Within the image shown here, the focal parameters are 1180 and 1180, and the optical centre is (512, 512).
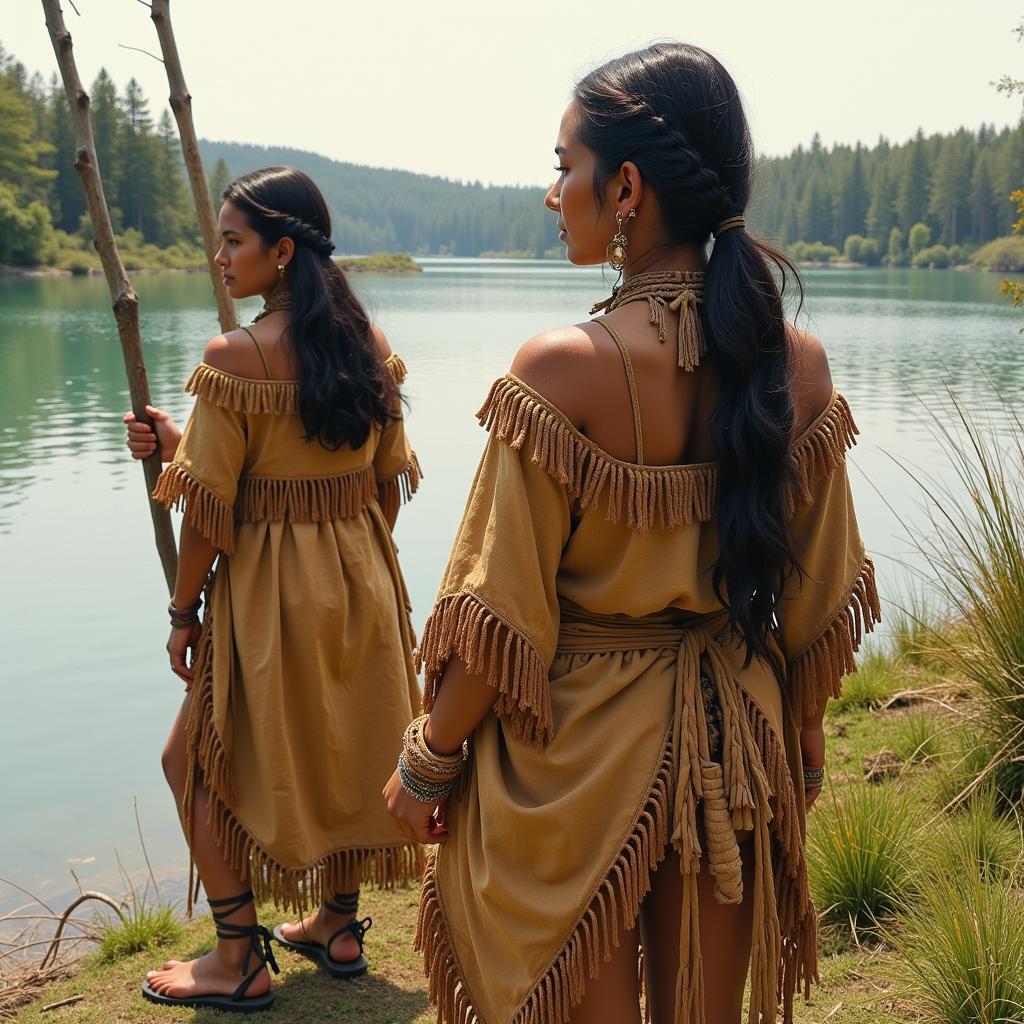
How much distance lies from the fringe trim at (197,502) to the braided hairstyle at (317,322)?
0.90ft

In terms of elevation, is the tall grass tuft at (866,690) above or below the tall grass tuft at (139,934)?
below

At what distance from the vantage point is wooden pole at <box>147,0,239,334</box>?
339 centimetres

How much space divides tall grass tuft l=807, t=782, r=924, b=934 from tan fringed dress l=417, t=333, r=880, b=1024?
55.6 inches

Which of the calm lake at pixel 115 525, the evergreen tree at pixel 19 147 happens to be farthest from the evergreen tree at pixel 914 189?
the calm lake at pixel 115 525

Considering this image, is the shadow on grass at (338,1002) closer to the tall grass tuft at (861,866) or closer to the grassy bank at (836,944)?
the grassy bank at (836,944)

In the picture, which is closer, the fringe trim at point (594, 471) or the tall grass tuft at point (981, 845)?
the fringe trim at point (594, 471)

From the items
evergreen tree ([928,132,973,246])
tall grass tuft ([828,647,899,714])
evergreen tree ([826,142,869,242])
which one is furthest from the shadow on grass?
evergreen tree ([826,142,869,242])

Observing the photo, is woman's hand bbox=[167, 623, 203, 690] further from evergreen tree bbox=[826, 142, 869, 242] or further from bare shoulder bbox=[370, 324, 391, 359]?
evergreen tree bbox=[826, 142, 869, 242]

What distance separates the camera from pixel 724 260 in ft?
5.54

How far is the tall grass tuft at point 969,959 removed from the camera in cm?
241

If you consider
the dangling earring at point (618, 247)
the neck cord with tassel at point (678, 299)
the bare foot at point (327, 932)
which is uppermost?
the dangling earring at point (618, 247)

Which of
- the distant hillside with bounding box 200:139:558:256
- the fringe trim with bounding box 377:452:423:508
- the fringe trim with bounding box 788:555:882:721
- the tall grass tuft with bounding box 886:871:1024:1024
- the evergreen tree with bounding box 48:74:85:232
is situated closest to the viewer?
the fringe trim with bounding box 788:555:882:721

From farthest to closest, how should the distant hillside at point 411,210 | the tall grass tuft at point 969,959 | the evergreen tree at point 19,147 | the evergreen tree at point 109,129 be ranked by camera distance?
1. the distant hillside at point 411,210
2. the evergreen tree at point 109,129
3. the evergreen tree at point 19,147
4. the tall grass tuft at point 969,959

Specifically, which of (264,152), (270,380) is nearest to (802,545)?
(270,380)
